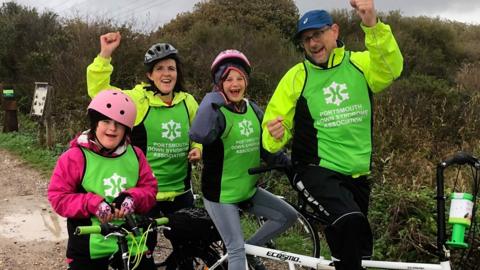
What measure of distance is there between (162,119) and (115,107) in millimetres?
A: 777

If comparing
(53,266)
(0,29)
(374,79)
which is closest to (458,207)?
(374,79)

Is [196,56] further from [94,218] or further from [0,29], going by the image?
[94,218]

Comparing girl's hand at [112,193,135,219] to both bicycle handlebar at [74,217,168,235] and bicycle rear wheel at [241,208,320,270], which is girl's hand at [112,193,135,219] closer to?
bicycle handlebar at [74,217,168,235]

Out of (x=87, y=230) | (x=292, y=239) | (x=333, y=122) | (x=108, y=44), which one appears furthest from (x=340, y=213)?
(x=108, y=44)

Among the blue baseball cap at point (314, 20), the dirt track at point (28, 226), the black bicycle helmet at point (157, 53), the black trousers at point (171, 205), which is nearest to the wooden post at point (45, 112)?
the dirt track at point (28, 226)

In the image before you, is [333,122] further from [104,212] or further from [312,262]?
[104,212]

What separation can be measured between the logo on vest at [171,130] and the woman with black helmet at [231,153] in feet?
1.29

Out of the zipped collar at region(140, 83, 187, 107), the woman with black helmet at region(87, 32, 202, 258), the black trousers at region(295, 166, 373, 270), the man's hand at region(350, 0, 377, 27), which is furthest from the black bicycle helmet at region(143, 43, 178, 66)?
the man's hand at region(350, 0, 377, 27)

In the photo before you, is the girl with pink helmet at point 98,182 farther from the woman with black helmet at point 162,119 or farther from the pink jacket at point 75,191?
the woman with black helmet at point 162,119

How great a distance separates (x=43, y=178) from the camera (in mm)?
8406

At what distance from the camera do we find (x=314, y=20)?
3.06 meters

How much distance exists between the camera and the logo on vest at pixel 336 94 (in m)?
3.04

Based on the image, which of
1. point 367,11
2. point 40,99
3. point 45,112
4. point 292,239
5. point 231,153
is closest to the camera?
point 367,11

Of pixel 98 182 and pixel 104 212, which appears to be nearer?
pixel 104 212
